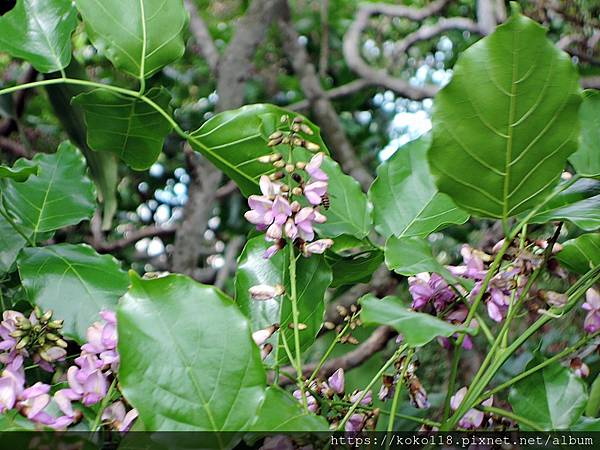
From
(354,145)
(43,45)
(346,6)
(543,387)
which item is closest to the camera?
(543,387)

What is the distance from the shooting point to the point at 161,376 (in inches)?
9.5

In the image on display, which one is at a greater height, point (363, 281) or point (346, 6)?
point (363, 281)

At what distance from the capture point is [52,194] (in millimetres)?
509

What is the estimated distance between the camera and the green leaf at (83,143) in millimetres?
816

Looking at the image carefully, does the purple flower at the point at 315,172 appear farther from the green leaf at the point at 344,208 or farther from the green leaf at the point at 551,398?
the green leaf at the point at 551,398

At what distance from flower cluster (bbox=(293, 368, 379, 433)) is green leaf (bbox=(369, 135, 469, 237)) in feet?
0.32

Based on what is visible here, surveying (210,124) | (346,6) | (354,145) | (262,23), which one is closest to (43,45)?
(210,124)

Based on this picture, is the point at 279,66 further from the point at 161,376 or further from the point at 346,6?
the point at 161,376

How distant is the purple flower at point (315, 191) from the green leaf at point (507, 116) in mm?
68

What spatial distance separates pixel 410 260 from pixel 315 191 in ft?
0.21

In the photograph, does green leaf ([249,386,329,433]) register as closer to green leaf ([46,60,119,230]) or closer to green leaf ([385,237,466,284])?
green leaf ([385,237,466,284])

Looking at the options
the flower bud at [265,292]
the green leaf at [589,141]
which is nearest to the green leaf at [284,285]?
the flower bud at [265,292]

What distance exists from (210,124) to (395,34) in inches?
88.3

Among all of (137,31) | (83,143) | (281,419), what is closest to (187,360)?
(281,419)
